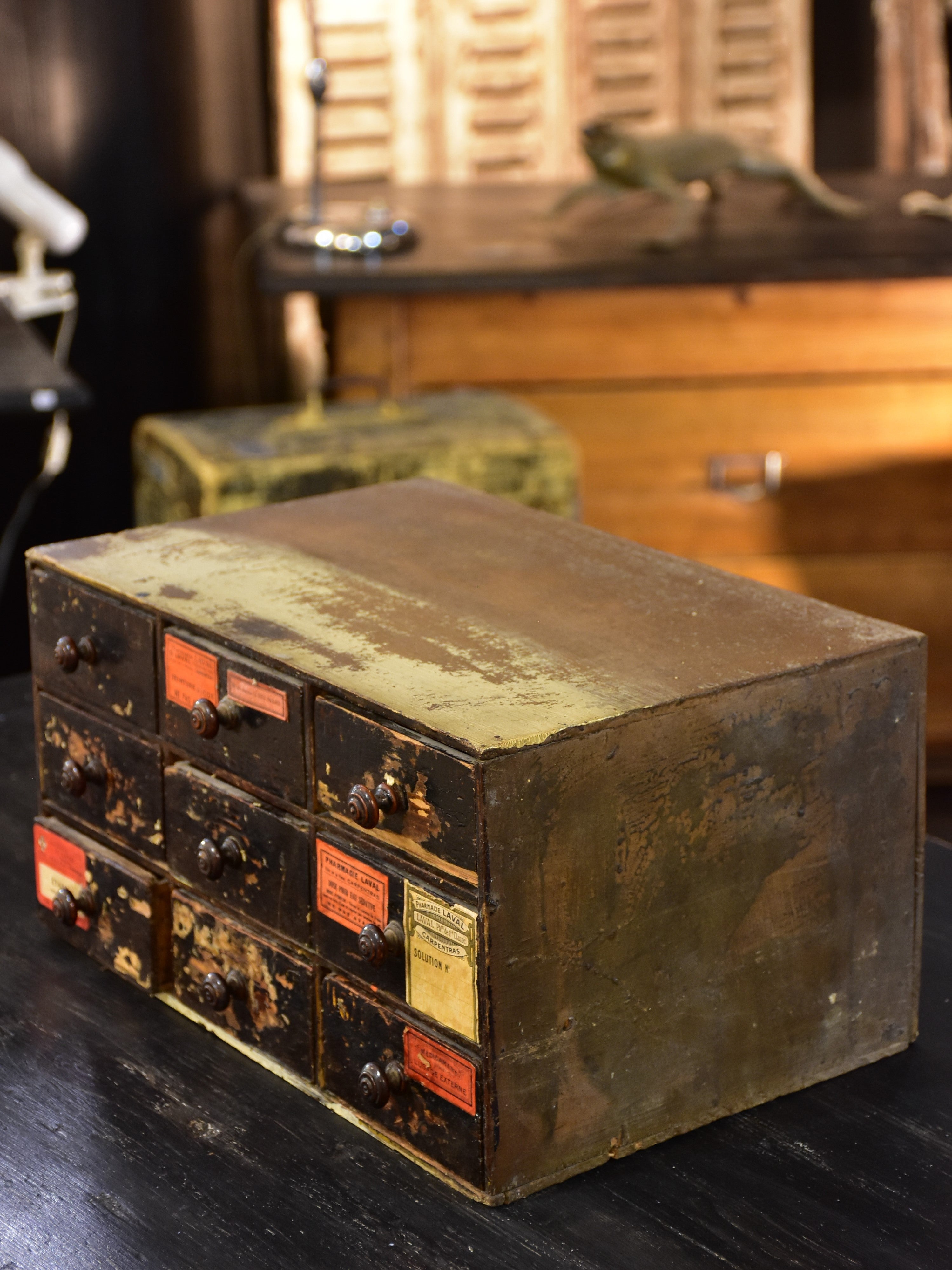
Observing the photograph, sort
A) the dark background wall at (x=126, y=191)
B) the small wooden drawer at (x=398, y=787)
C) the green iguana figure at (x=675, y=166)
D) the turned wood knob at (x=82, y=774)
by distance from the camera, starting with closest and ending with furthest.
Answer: the small wooden drawer at (x=398, y=787) → the turned wood knob at (x=82, y=774) → the green iguana figure at (x=675, y=166) → the dark background wall at (x=126, y=191)

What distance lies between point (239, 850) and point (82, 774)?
0.66 feet

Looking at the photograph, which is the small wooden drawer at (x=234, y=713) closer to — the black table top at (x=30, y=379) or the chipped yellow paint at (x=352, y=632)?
the chipped yellow paint at (x=352, y=632)

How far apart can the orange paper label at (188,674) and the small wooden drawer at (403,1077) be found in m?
0.21

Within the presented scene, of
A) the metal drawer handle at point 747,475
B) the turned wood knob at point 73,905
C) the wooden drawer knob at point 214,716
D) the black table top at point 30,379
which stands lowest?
the turned wood knob at point 73,905

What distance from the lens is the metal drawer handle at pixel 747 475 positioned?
303cm

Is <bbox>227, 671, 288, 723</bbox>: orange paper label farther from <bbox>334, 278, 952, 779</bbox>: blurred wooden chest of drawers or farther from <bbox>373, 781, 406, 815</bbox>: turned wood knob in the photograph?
<bbox>334, 278, 952, 779</bbox>: blurred wooden chest of drawers

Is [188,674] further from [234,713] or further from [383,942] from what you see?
[383,942]

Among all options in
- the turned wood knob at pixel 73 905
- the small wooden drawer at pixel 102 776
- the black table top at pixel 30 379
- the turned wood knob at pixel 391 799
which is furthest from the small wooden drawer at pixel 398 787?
the black table top at pixel 30 379

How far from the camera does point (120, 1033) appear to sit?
1.24 metres

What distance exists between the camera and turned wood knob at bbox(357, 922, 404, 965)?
105 cm

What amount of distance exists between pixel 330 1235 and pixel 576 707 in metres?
0.34

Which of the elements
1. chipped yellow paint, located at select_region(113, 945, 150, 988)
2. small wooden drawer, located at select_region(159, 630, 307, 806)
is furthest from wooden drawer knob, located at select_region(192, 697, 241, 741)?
chipped yellow paint, located at select_region(113, 945, 150, 988)

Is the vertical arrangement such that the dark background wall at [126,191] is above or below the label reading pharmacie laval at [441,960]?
above

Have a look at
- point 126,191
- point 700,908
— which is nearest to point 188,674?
point 700,908
